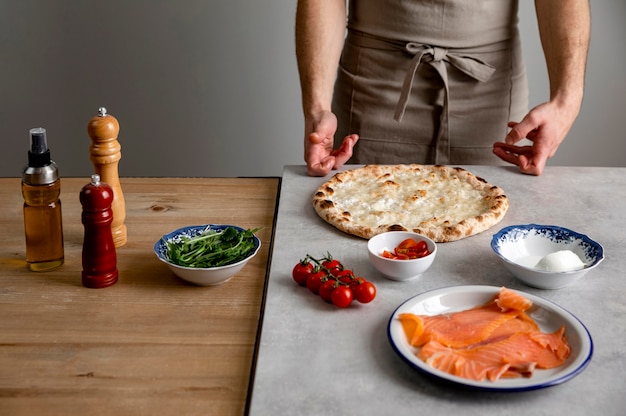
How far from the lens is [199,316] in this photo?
4.53 feet

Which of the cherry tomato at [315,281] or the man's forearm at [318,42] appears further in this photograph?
the man's forearm at [318,42]

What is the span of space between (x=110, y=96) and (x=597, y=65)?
2431 mm

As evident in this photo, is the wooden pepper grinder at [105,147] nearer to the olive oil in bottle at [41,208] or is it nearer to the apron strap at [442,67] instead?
the olive oil in bottle at [41,208]

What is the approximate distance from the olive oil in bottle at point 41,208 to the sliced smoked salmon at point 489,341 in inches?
29.3

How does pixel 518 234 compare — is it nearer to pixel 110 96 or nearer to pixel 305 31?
Answer: pixel 305 31

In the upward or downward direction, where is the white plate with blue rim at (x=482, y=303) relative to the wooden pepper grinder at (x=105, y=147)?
downward

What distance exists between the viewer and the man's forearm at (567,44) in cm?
228

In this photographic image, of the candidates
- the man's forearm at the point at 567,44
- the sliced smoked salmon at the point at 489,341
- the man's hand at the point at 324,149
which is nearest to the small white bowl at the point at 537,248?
the sliced smoked salmon at the point at 489,341

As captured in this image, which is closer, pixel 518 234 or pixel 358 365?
pixel 358 365

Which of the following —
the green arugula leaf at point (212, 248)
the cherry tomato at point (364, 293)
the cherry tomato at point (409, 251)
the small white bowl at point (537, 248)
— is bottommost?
the green arugula leaf at point (212, 248)

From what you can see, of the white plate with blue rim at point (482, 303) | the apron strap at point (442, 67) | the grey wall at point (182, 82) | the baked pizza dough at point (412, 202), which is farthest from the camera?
the grey wall at point (182, 82)

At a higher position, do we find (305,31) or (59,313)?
(305,31)

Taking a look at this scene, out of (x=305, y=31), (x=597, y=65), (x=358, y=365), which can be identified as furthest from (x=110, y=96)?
(x=358, y=365)

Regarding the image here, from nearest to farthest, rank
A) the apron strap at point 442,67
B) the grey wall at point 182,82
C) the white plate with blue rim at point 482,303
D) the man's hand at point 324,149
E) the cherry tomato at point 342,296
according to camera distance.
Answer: the white plate with blue rim at point 482,303 < the cherry tomato at point 342,296 < the man's hand at point 324,149 < the apron strap at point 442,67 < the grey wall at point 182,82
